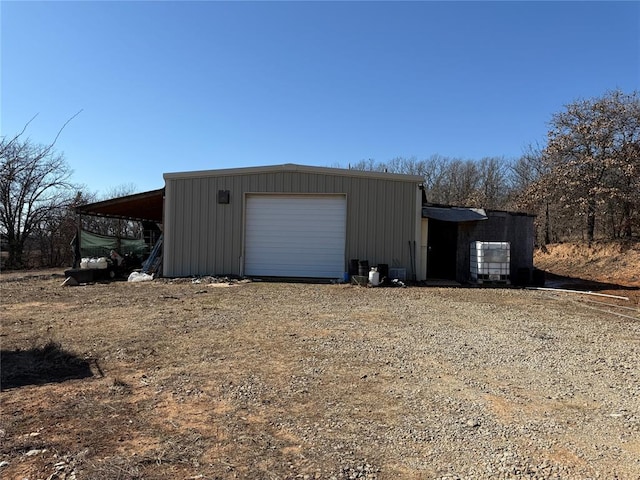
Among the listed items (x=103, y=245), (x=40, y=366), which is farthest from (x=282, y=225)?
(x=40, y=366)

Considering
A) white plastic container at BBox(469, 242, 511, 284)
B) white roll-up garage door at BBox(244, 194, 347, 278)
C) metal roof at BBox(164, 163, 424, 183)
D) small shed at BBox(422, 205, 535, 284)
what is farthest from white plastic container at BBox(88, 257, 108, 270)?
white plastic container at BBox(469, 242, 511, 284)

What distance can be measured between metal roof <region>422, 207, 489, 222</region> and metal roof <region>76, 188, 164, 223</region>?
8196 millimetres

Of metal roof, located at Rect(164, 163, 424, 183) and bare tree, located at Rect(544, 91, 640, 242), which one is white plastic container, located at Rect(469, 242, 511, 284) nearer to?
metal roof, located at Rect(164, 163, 424, 183)

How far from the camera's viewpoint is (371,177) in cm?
1252

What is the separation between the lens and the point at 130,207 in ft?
50.4

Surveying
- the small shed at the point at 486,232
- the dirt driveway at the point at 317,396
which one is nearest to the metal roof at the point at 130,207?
the dirt driveway at the point at 317,396

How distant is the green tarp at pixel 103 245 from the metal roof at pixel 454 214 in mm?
10769

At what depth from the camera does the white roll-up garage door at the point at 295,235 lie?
42.0 ft

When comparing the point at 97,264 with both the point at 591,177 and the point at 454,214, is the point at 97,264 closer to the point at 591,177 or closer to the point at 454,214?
the point at 454,214

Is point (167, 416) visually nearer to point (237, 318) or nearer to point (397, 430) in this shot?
point (397, 430)

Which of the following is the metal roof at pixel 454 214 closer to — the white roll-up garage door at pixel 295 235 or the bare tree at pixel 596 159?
the white roll-up garage door at pixel 295 235

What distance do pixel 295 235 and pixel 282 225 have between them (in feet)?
1.60

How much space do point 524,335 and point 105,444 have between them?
525 cm

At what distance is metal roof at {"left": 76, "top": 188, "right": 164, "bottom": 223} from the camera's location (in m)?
13.4
